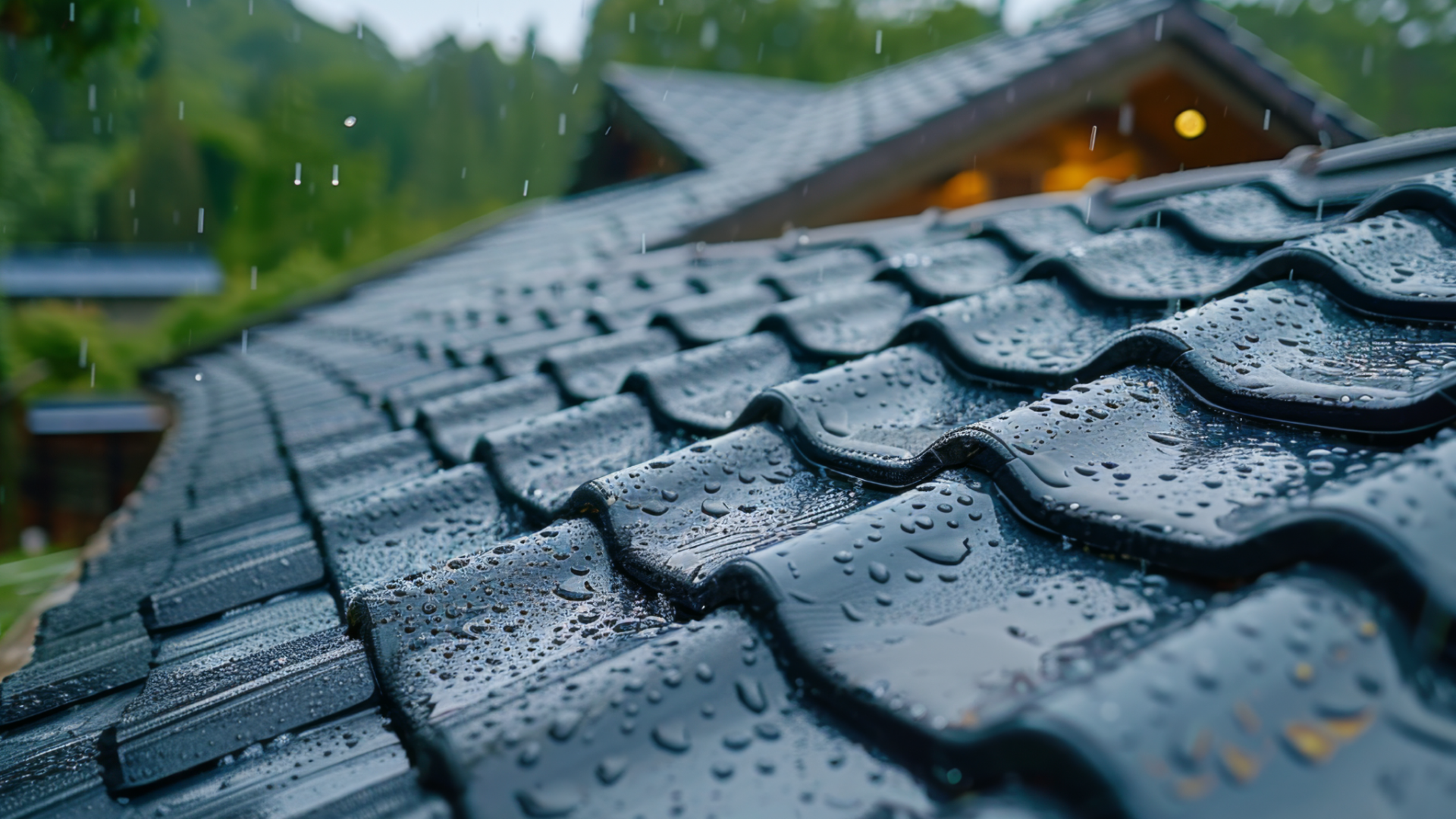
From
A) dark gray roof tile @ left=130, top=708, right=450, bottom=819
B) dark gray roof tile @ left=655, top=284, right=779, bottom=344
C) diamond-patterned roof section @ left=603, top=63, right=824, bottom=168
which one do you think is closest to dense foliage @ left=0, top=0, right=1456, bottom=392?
diamond-patterned roof section @ left=603, top=63, right=824, bottom=168

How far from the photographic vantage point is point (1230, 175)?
2957 millimetres

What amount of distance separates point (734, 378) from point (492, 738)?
4.78ft

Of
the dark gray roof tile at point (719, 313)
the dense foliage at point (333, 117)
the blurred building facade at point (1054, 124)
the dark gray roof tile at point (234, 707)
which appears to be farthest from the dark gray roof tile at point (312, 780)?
the dense foliage at point (333, 117)

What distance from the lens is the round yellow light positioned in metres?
6.68

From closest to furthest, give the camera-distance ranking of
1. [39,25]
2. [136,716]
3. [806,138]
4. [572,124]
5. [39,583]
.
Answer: [136,716], [39,25], [806,138], [39,583], [572,124]

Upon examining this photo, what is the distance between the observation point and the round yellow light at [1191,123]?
6.68m

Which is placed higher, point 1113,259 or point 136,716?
point 1113,259

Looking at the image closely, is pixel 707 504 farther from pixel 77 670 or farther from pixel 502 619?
pixel 77 670

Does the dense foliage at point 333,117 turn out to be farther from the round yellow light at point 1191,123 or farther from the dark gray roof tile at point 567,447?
the dark gray roof tile at point 567,447

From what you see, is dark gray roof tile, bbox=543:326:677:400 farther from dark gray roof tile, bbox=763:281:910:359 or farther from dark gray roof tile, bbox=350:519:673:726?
dark gray roof tile, bbox=350:519:673:726

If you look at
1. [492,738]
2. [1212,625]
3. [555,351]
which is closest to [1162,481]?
[1212,625]

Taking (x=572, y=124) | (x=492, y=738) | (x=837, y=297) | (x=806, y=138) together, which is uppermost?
(x=572, y=124)

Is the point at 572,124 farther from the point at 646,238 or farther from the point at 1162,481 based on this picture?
the point at 1162,481

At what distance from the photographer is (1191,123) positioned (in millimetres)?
6695
